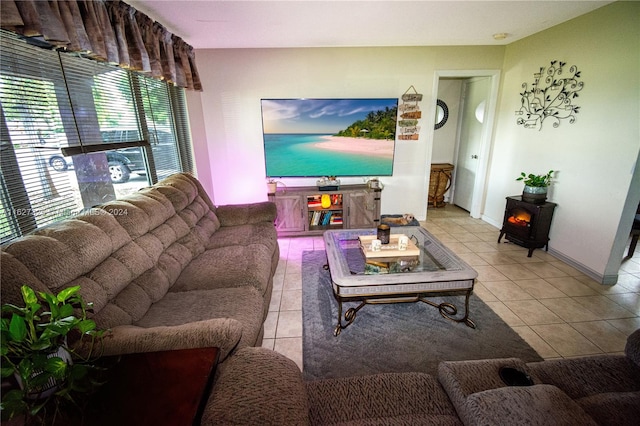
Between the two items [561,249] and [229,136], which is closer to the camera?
[561,249]

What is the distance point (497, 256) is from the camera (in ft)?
10.1

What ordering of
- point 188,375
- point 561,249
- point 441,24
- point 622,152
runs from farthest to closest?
1. point 561,249
2. point 441,24
3. point 622,152
4. point 188,375

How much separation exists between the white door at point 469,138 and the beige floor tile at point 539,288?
2.10 meters

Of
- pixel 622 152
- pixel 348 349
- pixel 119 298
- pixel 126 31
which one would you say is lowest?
pixel 348 349

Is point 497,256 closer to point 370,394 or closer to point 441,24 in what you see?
point 441,24

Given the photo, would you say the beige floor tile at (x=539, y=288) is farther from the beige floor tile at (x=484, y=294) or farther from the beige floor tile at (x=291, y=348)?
the beige floor tile at (x=291, y=348)

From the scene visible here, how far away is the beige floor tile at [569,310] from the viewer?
2080 mm

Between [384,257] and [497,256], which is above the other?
→ [384,257]

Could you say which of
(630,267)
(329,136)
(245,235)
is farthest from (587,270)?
(245,235)

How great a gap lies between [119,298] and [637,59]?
4027 millimetres

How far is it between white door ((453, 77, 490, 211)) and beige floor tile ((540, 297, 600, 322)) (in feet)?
7.83

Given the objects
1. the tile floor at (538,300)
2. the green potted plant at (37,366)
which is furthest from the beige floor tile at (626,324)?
the green potted plant at (37,366)

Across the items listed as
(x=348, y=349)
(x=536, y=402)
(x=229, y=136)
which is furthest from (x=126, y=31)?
(x=536, y=402)

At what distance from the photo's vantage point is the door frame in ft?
12.1
